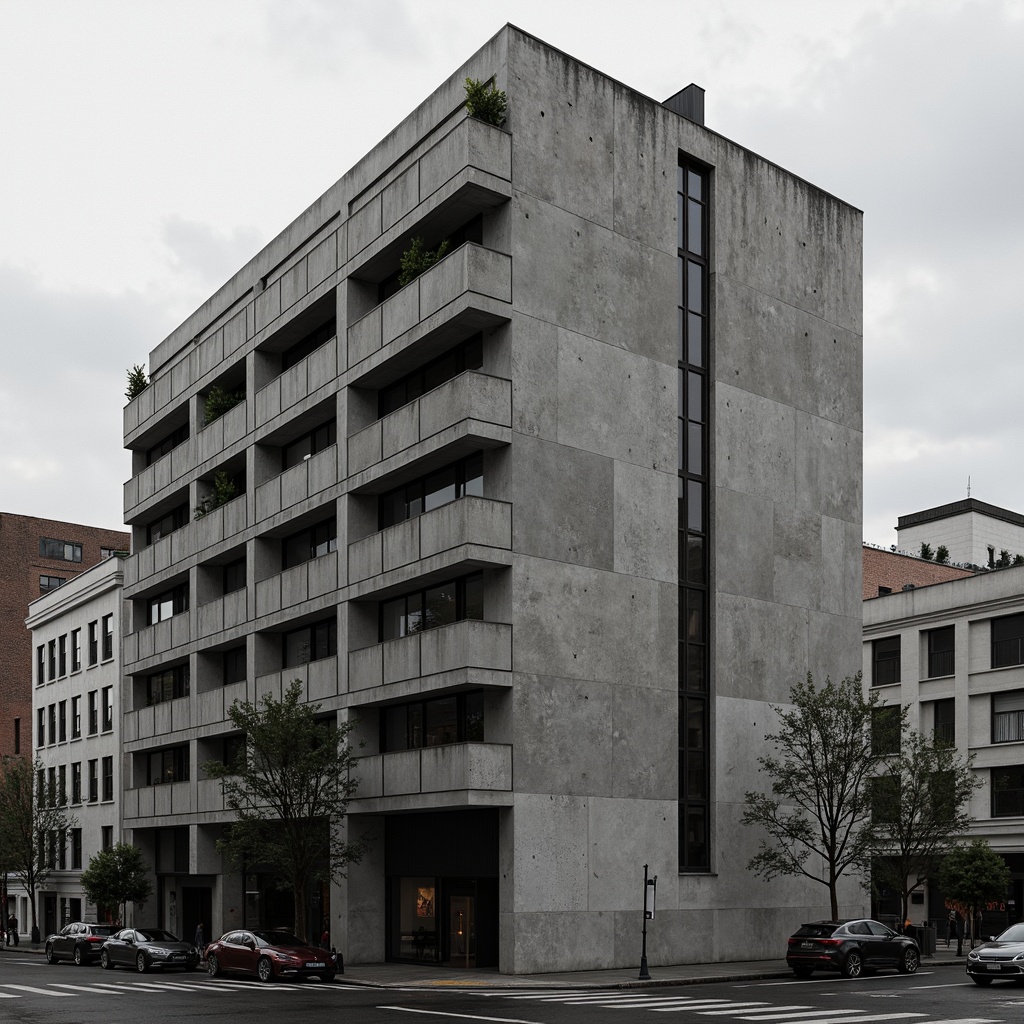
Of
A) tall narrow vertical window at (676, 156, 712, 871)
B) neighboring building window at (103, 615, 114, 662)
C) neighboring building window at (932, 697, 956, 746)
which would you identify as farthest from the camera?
neighboring building window at (103, 615, 114, 662)

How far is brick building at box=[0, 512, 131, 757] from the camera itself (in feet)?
312

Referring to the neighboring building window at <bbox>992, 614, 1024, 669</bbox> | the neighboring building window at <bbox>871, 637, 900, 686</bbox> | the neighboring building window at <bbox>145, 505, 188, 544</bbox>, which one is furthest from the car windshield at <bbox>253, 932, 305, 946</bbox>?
the neighboring building window at <bbox>871, 637, 900, 686</bbox>

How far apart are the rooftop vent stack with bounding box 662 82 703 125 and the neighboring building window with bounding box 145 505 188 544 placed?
28412mm

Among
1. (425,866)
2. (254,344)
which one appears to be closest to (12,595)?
(254,344)

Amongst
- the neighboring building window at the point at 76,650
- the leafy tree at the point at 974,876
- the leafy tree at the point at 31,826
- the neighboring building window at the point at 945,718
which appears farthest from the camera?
the neighboring building window at the point at 76,650

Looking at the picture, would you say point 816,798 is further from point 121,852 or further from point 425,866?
point 121,852

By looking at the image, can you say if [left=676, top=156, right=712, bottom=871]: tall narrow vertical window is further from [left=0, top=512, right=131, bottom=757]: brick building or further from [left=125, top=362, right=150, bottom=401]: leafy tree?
[left=0, top=512, right=131, bottom=757]: brick building

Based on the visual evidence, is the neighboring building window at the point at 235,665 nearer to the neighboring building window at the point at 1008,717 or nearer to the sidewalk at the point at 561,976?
the sidewalk at the point at 561,976

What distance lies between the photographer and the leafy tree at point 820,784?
41406mm

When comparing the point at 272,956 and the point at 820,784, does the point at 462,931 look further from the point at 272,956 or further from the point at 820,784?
the point at 820,784

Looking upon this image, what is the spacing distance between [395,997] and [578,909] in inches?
336

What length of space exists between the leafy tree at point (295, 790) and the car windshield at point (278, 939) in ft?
9.49

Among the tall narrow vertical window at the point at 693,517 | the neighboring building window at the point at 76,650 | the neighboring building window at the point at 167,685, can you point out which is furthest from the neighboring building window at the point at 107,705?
the tall narrow vertical window at the point at 693,517

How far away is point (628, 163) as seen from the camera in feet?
140
